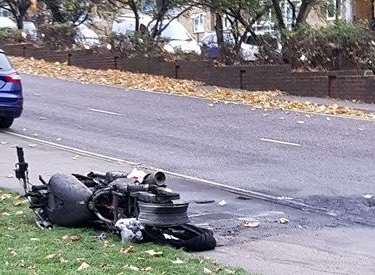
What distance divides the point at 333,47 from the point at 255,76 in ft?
8.05

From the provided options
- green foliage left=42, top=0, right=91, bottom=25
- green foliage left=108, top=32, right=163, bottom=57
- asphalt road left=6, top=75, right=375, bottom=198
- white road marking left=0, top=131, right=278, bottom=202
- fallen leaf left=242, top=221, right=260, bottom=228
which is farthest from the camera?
green foliage left=42, top=0, right=91, bottom=25

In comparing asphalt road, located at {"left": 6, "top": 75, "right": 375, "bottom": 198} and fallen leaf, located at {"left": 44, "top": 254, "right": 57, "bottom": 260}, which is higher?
fallen leaf, located at {"left": 44, "top": 254, "right": 57, "bottom": 260}

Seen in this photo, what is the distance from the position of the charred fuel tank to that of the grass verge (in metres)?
0.10

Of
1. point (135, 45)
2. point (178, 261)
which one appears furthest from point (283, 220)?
point (135, 45)

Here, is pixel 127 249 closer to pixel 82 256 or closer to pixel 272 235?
pixel 82 256

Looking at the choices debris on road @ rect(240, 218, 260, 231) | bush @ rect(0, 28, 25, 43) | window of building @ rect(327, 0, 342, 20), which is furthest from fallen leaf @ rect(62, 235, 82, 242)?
bush @ rect(0, 28, 25, 43)

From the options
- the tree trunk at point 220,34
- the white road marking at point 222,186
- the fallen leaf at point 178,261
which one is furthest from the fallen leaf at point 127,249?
the tree trunk at point 220,34

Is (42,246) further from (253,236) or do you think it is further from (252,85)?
(252,85)

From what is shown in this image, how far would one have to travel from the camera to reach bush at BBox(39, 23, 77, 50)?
34.0 meters

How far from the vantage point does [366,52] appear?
909 inches

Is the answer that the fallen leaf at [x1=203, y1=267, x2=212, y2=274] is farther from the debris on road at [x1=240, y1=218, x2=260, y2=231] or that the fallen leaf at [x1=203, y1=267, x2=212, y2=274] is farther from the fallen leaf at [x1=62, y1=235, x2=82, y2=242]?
the debris on road at [x1=240, y1=218, x2=260, y2=231]

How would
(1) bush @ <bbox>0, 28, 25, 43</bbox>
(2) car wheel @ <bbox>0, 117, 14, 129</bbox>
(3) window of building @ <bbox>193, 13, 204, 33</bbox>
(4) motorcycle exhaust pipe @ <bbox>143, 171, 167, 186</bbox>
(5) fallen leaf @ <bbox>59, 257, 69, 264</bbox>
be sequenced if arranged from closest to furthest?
(5) fallen leaf @ <bbox>59, 257, 69, 264</bbox> < (4) motorcycle exhaust pipe @ <bbox>143, 171, 167, 186</bbox> < (2) car wheel @ <bbox>0, 117, 14, 129</bbox> < (1) bush @ <bbox>0, 28, 25, 43</bbox> < (3) window of building @ <bbox>193, 13, 204, 33</bbox>

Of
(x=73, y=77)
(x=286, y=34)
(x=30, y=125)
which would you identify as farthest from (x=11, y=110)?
(x=73, y=77)

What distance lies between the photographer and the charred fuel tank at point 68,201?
754cm
